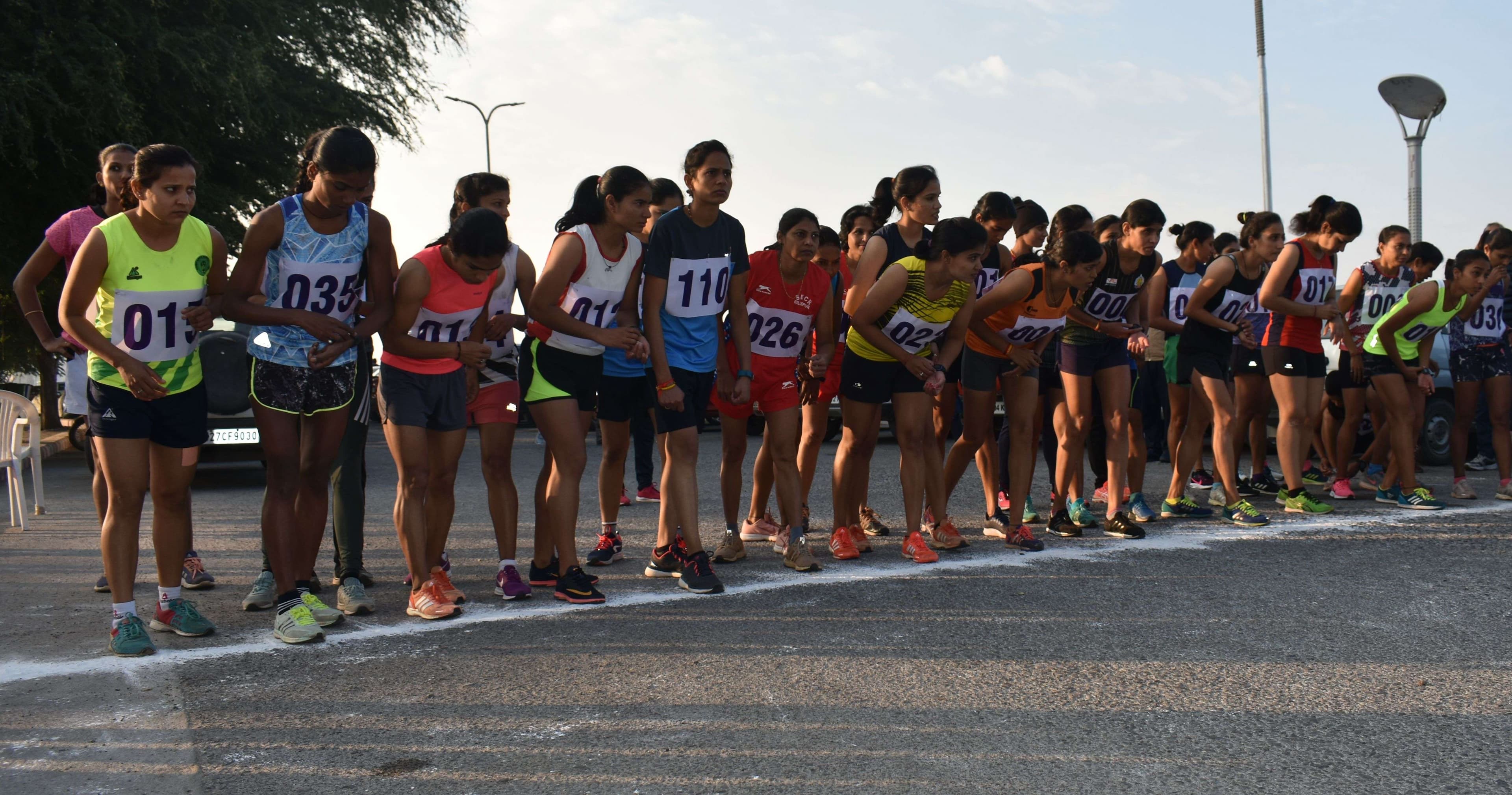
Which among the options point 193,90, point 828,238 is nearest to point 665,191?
point 828,238

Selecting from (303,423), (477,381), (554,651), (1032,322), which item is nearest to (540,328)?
(477,381)

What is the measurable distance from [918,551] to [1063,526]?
129cm

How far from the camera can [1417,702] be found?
151 inches

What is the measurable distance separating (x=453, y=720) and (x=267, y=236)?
2231mm

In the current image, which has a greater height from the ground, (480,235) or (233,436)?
(480,235)

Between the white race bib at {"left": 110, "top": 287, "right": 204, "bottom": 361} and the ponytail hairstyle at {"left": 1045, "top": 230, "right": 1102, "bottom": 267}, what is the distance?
14.3ft

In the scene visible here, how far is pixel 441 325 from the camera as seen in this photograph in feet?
17.1

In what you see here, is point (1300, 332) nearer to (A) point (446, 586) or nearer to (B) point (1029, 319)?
(B) point (1029, 319)

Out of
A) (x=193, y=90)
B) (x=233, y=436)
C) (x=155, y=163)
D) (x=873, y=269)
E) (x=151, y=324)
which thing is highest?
(x=193, y=90)

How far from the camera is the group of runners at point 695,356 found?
4.79 meters

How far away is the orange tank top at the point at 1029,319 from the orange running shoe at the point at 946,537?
41.2 inches

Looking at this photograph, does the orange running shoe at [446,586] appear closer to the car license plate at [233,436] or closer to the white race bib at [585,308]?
the white race bib at [585,308]

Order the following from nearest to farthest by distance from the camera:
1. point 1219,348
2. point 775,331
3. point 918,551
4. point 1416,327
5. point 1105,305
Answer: point 918,551, point 775,331, point 1105,305, point 1219,348, point 1416,327

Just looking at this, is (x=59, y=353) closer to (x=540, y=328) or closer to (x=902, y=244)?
(x=540, y=328)
